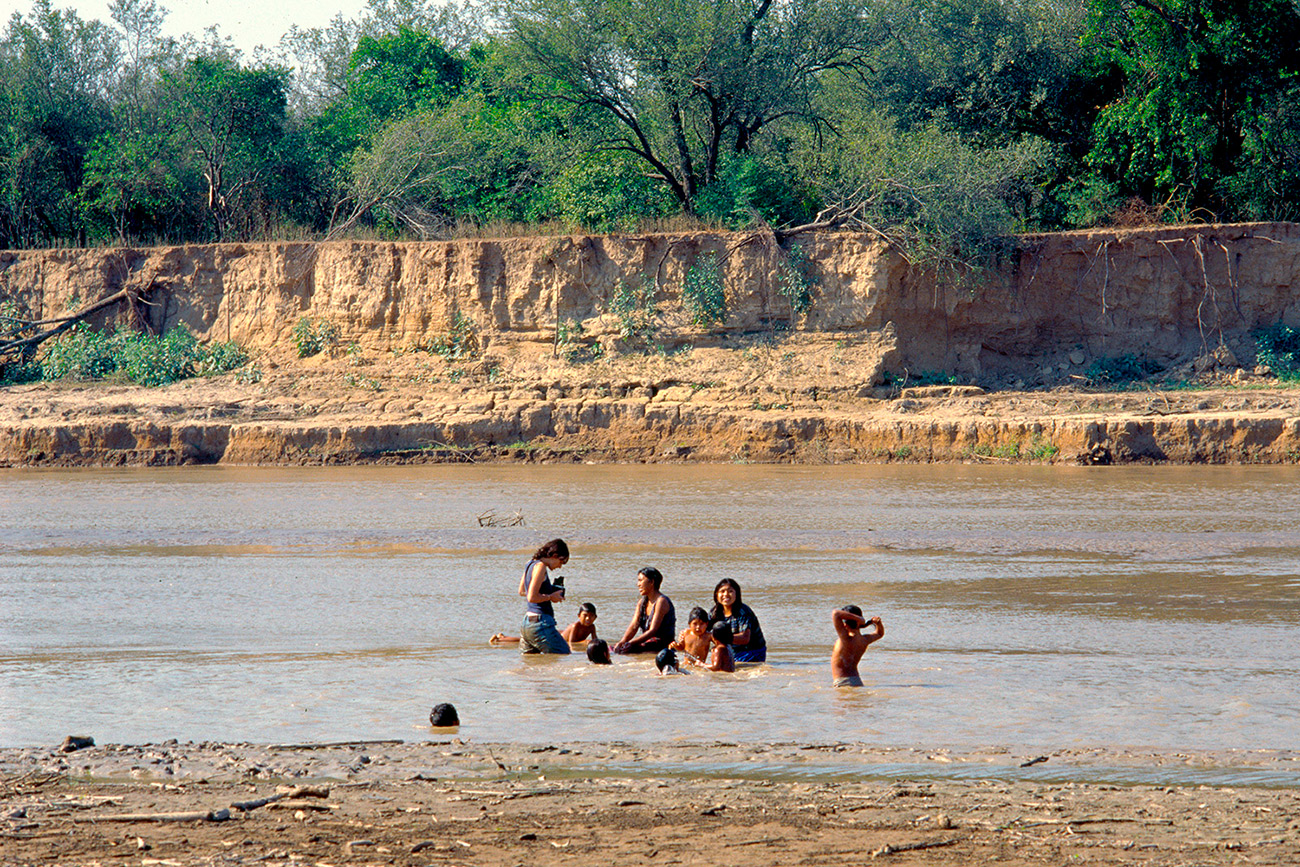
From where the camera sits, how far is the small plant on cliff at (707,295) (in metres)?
22.9

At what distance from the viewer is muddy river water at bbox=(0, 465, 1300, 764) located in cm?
657

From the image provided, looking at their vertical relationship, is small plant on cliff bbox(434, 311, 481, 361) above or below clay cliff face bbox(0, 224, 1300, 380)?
below

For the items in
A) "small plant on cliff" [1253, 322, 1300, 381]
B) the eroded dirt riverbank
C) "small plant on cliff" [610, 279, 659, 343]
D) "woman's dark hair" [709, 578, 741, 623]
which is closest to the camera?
"woman's dark hair" [709, 578, 741, 623]

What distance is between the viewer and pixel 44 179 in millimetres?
28125

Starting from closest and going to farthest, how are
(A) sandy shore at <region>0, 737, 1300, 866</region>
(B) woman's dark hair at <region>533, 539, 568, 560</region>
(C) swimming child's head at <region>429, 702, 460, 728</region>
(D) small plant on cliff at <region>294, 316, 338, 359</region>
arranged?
(A) sandy shore at <region>0, 737, 1300, 866</region>
(C) swimming child's head at <region>429, 702, 460, 728</region>
(B) woman's dark hair at <region>533, 539, 568, 560</region>
(D) small plant on cliff at <region>294, 316, 338, 359</region>

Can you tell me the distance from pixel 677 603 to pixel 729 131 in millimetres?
17929

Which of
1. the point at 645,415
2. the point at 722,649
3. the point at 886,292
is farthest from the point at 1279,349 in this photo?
the point at 722,649

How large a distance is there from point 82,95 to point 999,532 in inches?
1052

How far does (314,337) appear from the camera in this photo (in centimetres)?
2456

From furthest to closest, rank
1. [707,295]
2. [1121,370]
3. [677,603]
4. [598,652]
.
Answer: [707,295] < [1121,370] < [677,603] < [598,652]

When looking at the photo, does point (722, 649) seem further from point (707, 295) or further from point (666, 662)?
point (707, 295)

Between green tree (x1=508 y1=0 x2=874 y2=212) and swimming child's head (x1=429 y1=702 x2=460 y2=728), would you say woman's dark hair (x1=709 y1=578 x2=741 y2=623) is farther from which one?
green tree (x1=508 y1=0 x2=874 y2=212)

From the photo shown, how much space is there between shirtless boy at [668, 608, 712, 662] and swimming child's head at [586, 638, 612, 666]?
21.9 inches

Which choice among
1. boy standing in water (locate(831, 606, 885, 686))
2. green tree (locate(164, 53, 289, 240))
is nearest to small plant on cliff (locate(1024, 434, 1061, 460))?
boy standing in water (locate(831, 606, 885, 686))
